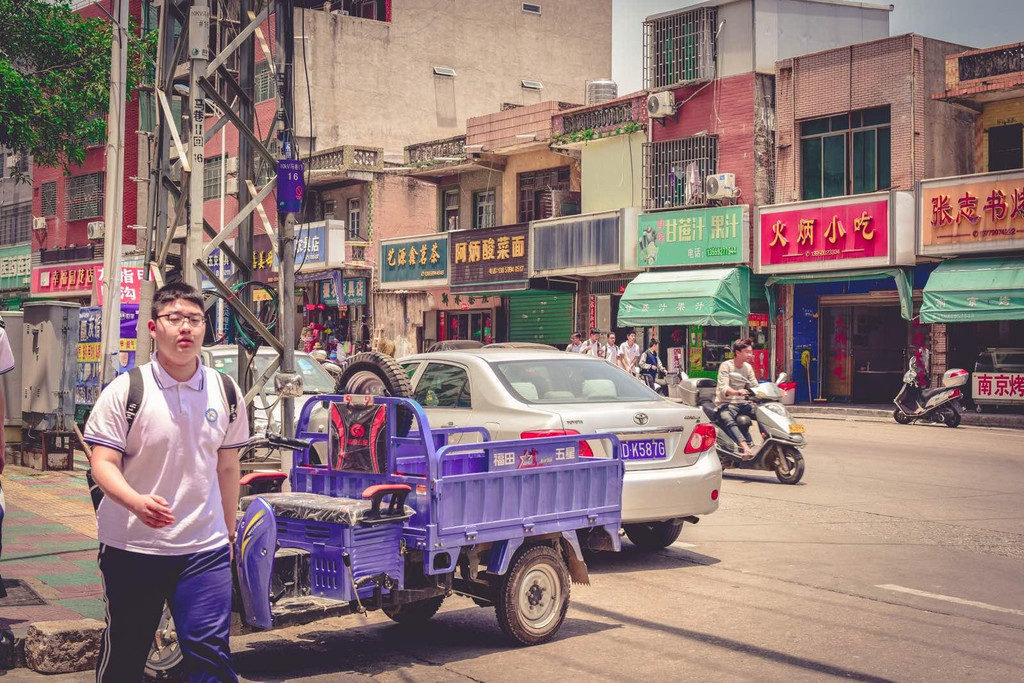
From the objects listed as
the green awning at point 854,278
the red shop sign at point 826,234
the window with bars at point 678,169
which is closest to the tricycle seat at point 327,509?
the green awning at point 854,278

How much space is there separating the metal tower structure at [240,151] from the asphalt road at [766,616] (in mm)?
2773

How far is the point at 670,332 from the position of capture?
3122 cm

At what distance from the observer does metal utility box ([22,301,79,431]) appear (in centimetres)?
1541

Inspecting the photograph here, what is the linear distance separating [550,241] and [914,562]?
25.3m

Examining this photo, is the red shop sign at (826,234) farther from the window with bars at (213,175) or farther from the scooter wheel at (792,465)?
the window with bars at (213,175)

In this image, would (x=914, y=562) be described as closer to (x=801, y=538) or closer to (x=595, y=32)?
(x=801, y=538)

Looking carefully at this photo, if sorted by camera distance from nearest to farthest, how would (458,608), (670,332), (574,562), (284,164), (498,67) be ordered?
(574,562) < (458,608) < (284,164) < (670,332) < (498,67)

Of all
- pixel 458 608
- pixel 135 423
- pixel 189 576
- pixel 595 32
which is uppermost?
pixel 595 32

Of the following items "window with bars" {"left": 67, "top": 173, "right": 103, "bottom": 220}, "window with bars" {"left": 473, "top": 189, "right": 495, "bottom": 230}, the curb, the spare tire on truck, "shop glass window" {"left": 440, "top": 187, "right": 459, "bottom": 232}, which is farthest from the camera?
"window with bars" {"left": 67, "top": 173, "right": 103, "bottom": 220}

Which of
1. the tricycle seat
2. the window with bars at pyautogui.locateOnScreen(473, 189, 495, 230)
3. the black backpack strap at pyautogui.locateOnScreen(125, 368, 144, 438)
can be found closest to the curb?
the window with bars at pyautogui.locateOnScreen(473, 189, 495, 230)

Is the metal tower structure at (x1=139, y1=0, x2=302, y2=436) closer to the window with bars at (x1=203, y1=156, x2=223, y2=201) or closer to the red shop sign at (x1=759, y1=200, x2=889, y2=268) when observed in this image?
the red shop sign at (x1=759, y1=200, x2=889, y2=268)

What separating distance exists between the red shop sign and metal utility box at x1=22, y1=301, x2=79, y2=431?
17.5 meters

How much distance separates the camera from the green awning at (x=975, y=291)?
23.1 metres

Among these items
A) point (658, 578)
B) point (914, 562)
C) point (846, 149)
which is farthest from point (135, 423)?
point (846, 149)
